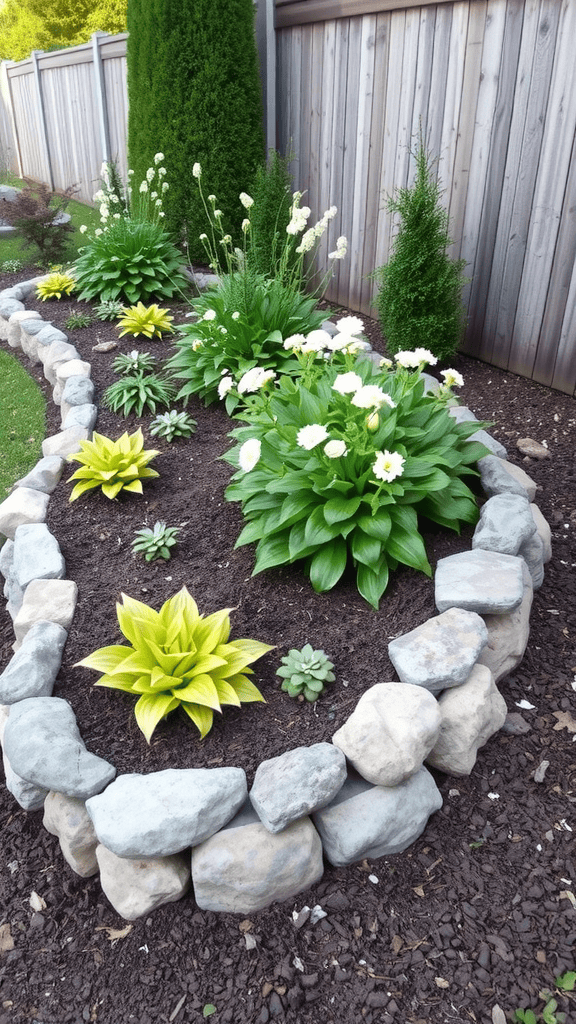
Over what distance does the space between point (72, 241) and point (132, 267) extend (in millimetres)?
2444

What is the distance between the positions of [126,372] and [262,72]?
11.7ft

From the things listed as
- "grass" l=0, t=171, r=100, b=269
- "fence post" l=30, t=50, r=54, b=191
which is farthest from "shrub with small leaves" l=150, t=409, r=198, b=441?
"fence post" l=30, t=50, r=54, b=191

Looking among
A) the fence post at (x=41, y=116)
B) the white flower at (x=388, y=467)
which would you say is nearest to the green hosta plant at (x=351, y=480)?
the white flower at (x=388, y=467)

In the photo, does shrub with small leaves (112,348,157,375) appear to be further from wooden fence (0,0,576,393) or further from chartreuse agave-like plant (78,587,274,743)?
chartreuse agave-like plant (78,587,274,743)

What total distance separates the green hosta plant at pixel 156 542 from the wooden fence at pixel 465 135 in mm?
2562

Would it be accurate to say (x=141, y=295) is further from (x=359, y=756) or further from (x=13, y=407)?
(x=359, y=756)

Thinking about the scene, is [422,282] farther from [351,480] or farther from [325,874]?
[325,874]

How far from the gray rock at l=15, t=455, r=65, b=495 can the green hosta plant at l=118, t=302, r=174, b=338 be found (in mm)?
1636

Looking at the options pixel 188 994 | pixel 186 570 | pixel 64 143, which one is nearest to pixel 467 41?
pixel 186 570

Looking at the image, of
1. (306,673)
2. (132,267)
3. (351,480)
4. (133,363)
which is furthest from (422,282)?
(306,673)

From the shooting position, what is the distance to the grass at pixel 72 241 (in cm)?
752

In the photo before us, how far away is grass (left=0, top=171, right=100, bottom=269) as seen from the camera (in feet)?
24.7

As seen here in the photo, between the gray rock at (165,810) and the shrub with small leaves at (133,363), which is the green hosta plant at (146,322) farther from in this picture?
the gray rock at (165,810)

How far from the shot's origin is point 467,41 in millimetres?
4047
